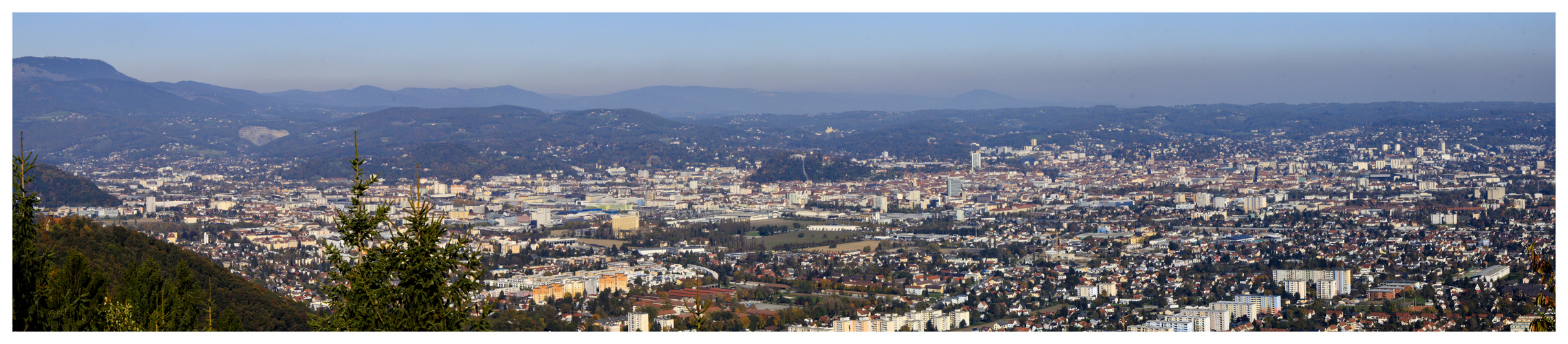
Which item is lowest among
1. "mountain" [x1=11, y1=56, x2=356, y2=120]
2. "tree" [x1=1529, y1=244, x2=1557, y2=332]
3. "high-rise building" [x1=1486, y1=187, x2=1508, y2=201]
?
"high-rise building" [x1=1486, y1=187, x2=1508, y2=201]

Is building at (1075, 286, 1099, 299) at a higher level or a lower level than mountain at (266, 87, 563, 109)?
lower

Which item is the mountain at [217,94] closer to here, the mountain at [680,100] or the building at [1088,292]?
the mountain at [680,100]

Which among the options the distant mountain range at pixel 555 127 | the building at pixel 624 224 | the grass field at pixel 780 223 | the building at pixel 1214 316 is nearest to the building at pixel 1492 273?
the building at pixel 1214 316

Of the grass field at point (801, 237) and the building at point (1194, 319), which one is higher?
the grass field at point (801, 237)

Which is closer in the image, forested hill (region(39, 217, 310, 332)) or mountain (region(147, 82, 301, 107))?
forested hill (region(39, 217, 310, 332))

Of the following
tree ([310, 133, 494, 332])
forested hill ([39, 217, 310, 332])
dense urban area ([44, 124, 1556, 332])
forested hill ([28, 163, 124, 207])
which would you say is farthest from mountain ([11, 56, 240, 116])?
tree ([310, 133, 494, 332])

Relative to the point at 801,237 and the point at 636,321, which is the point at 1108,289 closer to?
the point at 636,321

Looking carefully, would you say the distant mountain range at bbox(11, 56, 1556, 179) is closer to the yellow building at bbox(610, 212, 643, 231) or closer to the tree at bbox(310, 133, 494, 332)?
the yellow building at bbox(610, 212, 643, 231)
